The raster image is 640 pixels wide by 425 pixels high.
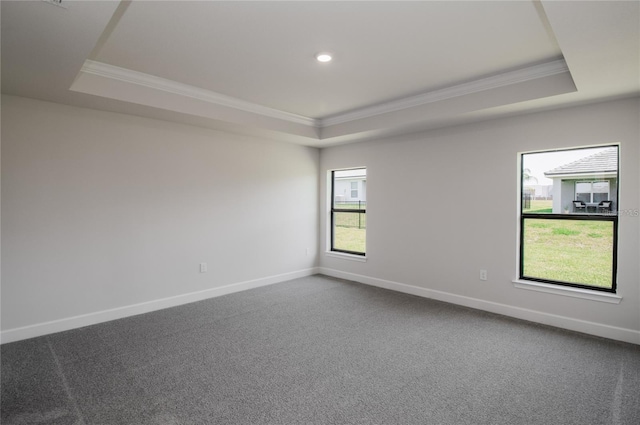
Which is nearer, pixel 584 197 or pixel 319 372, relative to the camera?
pixel 319 372

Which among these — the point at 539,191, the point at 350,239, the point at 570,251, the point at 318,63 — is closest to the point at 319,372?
the point at 318,63

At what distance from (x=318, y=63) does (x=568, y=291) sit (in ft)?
11.0

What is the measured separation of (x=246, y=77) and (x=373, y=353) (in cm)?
287

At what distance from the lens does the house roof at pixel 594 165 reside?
3281 millimetres

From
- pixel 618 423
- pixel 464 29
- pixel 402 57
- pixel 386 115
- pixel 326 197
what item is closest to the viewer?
pixel 618 423

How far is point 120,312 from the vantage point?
3736 millimetres

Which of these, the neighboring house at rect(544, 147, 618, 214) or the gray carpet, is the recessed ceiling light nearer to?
the gray carpet

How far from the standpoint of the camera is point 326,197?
5945 millimetres

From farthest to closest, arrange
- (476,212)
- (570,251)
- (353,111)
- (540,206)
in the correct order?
(353,111)
(476,212)
(540,206)
(570,251)

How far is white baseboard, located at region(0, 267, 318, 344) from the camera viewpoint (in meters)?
3.17

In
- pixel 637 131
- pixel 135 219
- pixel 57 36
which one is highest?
pixel 57 36

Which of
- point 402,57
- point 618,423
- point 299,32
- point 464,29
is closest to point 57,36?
point 299,32

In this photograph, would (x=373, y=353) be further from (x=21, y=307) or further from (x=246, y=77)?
(x=21, y=307)

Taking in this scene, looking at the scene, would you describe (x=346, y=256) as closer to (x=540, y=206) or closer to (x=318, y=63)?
(x=540, y=206)
